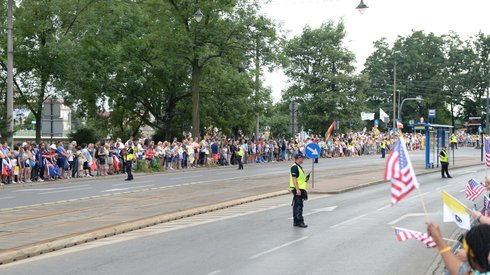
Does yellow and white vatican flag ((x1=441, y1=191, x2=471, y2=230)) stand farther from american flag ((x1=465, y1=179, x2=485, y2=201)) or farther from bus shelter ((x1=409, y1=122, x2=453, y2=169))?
bus shelter ((x1=409, y1=122, x2=453, y2=169))

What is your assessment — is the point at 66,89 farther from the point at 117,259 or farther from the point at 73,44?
the point at 117,259

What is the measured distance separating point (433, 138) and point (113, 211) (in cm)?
2483

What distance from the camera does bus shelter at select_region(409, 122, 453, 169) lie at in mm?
36875

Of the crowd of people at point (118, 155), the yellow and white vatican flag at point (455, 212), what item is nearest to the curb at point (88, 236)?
the crowd of people at point (118, 155)

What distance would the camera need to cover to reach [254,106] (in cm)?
5291

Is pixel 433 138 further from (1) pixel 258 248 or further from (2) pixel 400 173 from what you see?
(2) pixel 400 173

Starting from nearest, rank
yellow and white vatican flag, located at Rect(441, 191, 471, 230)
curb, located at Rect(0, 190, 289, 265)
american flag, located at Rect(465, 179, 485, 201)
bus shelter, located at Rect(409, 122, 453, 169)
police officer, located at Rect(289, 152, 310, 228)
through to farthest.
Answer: yellow and white vatican flag, located at Rect(441, 191, 471, 230), american flag, located at Rect(465, 179, 485, 201), curb, located at Rect(0, 190, 289, 265), police officer, located at Rect(289, 152, 310, 228), bus shelter, located at Rect(409, 122, 453, 169)

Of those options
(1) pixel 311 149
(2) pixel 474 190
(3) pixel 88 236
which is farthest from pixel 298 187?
(1) pixel 311 149

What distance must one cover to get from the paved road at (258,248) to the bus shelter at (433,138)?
1910cm

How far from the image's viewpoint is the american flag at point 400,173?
5480mm

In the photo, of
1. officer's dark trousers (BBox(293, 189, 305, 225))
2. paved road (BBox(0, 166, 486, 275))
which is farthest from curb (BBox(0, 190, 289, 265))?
officer's dark trousers (BBox(293, 189, 305, 225))

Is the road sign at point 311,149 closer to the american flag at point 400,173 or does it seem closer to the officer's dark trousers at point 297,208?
the officer's dark trousers at point 297,208

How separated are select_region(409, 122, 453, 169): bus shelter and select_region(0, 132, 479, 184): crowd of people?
6.56 meters

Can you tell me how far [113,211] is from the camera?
17547mm
